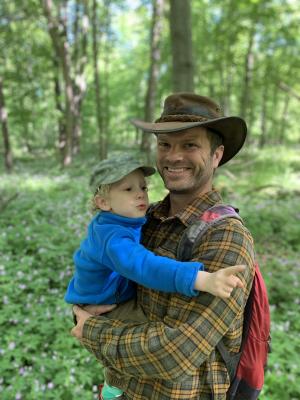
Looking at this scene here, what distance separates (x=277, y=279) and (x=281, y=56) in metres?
22.7

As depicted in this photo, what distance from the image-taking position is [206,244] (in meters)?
1.69

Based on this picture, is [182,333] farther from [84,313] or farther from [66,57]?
[66,57]

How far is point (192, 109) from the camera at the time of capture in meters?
2.02

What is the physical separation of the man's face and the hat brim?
9 centimetres

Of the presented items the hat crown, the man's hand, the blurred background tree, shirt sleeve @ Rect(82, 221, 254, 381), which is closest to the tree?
the blurred background tree

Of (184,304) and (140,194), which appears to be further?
(140,194)

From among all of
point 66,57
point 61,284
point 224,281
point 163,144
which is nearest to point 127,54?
point 66,57

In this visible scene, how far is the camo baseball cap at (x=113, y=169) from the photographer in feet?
6.63

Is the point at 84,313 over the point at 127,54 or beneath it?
over

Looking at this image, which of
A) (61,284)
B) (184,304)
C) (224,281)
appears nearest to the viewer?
(224,281)

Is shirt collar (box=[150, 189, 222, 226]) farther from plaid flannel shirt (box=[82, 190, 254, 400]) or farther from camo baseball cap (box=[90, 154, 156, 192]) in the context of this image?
camo baseball cap (box=[90, 154, 156, 192])

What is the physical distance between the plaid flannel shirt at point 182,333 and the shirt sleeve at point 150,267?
10 centimetres

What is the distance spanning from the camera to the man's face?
2.04m

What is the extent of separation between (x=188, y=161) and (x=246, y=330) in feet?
3.10
